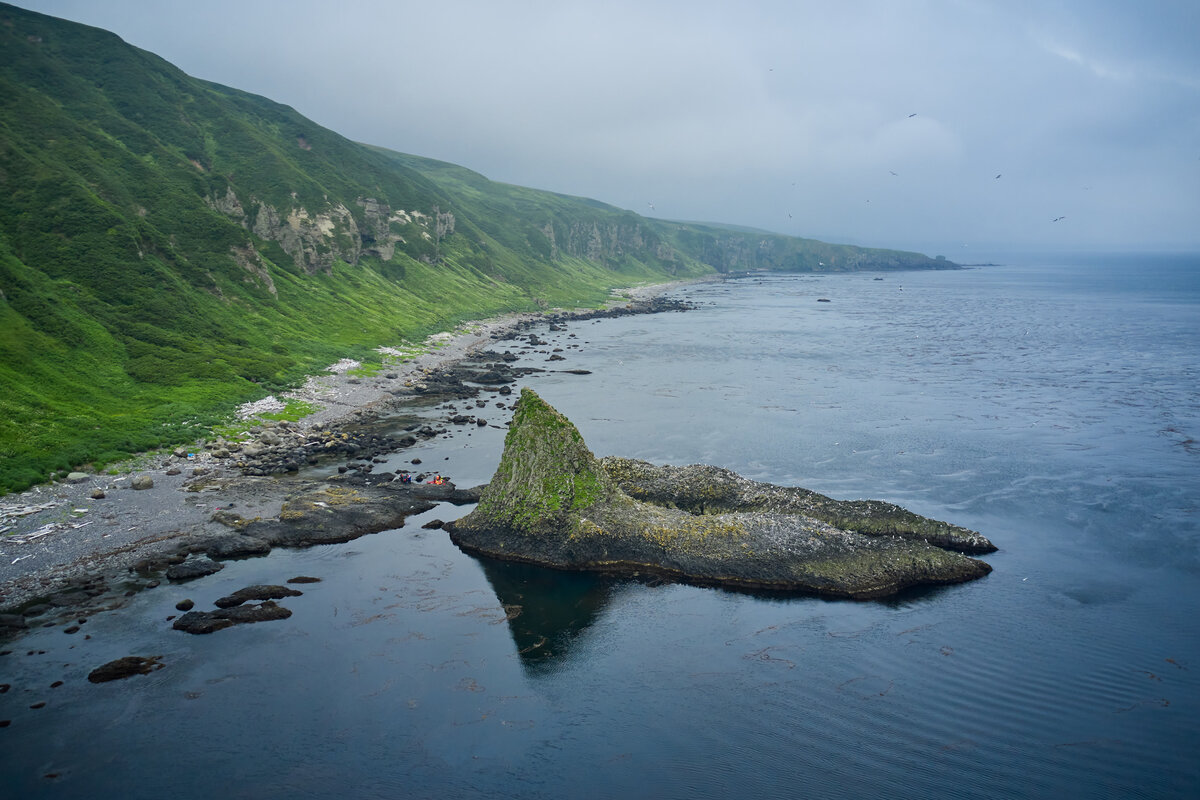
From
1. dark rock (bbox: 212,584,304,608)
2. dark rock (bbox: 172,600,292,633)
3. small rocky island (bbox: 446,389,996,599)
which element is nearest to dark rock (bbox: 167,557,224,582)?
dark rock (bbox: 212,584,304,608)

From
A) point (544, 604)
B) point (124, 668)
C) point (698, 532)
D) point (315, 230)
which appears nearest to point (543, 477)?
point (544, 604)

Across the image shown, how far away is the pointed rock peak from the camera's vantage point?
1838 inches

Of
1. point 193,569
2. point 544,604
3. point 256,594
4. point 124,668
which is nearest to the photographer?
point 124,668

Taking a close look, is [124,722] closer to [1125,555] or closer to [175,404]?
[175,404]

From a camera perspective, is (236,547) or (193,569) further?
(236,547)

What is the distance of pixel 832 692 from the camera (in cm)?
3253

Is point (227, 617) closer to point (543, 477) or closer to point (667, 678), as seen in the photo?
→ point (543, 477)

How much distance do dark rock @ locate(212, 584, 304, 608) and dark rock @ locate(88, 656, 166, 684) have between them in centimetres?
554

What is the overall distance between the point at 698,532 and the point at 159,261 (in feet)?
304

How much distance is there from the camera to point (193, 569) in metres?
41.5

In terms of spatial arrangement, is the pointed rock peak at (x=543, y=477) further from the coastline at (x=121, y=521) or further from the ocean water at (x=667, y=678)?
the coastline at (x=121, y=521)

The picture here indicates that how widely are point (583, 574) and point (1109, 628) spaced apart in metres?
29.7

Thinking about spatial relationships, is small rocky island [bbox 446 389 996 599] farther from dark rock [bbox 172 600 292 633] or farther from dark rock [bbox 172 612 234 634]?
dark rock [bbox 172 612 234 634]

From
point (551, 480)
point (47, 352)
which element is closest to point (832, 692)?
point (551, 480)
